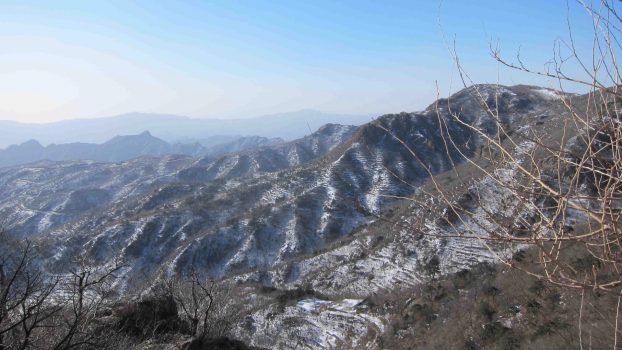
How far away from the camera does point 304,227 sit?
2169 inches

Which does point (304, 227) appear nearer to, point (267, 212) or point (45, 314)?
point (267, 212)

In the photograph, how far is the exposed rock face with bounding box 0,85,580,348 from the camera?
31656 millimetres

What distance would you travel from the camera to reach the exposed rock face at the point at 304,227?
104 feet

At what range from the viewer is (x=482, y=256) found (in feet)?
103

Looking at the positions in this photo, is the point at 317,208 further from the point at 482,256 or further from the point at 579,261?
the point at 579,261

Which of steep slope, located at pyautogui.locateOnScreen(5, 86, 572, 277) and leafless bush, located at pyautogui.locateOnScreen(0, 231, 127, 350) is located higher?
leafless bush, located at pyautogui.locateOnScreen(0, 231, 127, 350)

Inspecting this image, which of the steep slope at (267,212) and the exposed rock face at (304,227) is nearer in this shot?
the exposed rock face at (304,227)

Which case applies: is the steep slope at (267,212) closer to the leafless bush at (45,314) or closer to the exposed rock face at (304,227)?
the exposed rock face at (304,227)

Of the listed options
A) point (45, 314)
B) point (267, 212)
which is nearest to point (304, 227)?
point (267, 212)

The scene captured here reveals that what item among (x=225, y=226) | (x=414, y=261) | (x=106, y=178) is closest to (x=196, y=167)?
(x=106, y=178)

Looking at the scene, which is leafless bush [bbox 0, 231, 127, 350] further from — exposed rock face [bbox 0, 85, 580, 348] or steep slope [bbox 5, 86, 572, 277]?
steep slope [bbox 5, 86, 572, 277]

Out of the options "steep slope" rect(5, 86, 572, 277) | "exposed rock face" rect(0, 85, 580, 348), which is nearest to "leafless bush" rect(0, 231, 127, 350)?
"exposed rock face" rect(0, 85, 580, 348)

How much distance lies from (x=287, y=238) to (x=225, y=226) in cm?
946

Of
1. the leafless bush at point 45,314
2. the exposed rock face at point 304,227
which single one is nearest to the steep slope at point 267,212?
the exposed rock face at point 304,227
